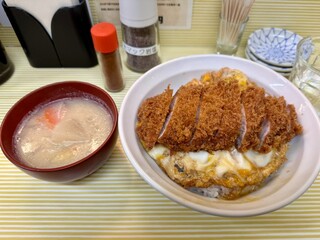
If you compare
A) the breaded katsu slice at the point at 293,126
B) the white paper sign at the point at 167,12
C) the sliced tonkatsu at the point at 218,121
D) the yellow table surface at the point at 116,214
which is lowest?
the yellow table surface at the point at 116,214

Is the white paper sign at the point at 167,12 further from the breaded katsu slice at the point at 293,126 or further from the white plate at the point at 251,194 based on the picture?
the breaded katsu slice at the point at 293,126

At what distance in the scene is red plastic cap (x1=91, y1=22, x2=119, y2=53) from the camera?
0.89 m

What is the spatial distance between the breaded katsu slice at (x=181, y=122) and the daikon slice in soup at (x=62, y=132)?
0.19 meters

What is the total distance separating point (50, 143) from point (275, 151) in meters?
0.67

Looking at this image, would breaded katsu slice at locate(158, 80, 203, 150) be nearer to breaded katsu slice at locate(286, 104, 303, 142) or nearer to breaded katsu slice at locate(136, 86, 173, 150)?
breaded katsu slice at locate(136, 86, 173, 150)

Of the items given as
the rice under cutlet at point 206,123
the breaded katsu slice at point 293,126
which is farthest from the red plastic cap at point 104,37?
the breaded katsu slice at point 293,126

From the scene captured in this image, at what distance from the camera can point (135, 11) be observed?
3.07ft

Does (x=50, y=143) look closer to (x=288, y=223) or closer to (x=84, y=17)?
(x=84, y=17)

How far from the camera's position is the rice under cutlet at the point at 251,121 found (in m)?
0.72

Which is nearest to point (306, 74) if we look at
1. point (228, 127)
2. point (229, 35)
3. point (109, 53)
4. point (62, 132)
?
point (229, 35)

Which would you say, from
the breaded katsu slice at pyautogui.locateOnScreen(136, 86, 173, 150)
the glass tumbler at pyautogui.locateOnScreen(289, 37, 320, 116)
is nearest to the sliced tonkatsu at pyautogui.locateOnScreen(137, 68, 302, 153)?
the breaded katsu slice at pyautogui.locateOnScreen(136, 86, 173, 150)

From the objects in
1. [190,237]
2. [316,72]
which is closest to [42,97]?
[190,237]

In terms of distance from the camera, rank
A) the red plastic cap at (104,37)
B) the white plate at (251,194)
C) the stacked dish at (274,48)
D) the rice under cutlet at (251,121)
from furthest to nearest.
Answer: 1. the stacked dish at (274,48)
2. the red plastic cap at (104,37)
3. the rice under cutlet at (251,121)
4. the white plate at (251,194)

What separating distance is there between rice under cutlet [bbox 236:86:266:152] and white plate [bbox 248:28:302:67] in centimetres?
37
